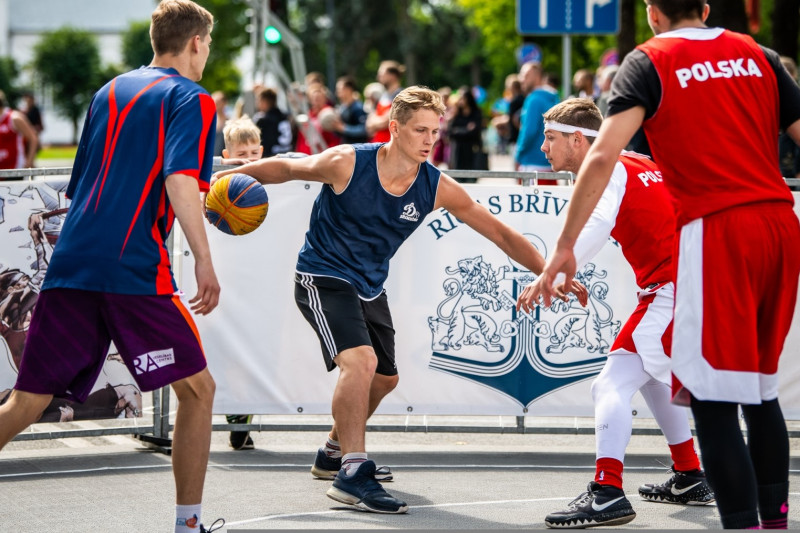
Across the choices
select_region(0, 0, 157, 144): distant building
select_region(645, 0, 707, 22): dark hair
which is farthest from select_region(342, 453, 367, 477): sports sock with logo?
select_region(0, 0, 157, 144): distant building

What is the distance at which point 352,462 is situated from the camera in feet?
19.2

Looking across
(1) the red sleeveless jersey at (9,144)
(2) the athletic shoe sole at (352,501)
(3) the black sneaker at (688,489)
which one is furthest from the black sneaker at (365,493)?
(1) the red sleeveless jersey at (9,144)

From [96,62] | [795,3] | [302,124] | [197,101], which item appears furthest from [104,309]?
[96,62]

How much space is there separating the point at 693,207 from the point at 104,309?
224 cm

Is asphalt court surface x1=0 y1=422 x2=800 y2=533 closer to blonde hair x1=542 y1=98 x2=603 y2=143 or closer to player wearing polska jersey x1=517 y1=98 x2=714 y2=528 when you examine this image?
player wearing polska jersey x1=517 y1=98 x2=714 y2=528

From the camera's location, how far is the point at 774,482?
14.0ft

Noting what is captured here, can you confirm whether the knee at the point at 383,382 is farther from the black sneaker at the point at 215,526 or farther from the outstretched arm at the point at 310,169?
the black sneaker at the point at 215,526

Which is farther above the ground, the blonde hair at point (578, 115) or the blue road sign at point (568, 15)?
the blue road sign at point (568, 15)

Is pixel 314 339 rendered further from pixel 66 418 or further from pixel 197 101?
pixel 197 101

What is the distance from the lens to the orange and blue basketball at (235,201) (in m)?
5.97

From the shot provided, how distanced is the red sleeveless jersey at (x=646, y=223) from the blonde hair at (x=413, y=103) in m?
1.03

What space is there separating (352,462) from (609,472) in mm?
1229

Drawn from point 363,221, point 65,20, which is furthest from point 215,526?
point 65,20

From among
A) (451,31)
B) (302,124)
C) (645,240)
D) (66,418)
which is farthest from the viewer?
(451,31)
